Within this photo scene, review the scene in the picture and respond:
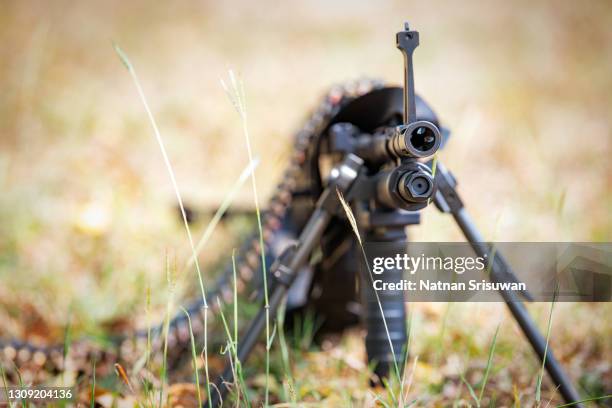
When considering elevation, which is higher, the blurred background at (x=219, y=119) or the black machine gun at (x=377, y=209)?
the blurred background at (x=219, y=119)

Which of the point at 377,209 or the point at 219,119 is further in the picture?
the point at 219,119

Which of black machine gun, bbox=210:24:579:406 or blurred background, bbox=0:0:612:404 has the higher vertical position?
blurred background, bbox=0:0:612:404

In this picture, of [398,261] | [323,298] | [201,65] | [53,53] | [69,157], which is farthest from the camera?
[201,65]

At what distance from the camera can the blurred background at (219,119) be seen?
3281 millimetres

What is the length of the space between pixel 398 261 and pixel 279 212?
93cm

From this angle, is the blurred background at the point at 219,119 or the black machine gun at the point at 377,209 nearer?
the black machine gun at the point at 377,209

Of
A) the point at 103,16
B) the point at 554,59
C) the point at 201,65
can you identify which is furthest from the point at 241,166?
the point at 554,59

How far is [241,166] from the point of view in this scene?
538 centimetres

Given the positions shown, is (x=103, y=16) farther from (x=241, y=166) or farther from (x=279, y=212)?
(x=279, y=212)

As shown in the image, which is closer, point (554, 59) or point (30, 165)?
point (30, 165)

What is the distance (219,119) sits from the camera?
5949mm

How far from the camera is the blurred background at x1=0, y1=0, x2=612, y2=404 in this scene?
3.28 metres

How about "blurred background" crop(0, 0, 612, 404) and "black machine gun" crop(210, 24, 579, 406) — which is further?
"blurred background" crop(0, 0, 612, 404)

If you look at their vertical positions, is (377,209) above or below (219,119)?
below
